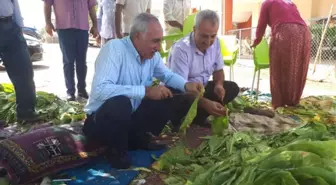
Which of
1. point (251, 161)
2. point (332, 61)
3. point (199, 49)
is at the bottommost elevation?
point (332, 61)

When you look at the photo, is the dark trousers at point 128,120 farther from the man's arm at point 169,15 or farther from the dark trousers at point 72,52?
the man's arm at point 169,15

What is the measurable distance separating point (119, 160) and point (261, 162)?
1.23m

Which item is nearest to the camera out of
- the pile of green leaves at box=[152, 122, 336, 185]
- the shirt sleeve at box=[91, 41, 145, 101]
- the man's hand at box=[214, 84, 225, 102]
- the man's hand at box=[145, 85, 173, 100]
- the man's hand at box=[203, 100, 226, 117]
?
the pile of green leaves at box=[152, 122, 336, 185]

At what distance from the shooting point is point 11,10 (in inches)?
148

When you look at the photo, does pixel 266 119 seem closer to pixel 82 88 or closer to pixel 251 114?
pixel 251 114

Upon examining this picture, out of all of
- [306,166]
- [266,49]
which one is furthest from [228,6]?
[306,166]

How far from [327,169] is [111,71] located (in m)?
1.62

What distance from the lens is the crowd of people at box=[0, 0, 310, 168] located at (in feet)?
9.04

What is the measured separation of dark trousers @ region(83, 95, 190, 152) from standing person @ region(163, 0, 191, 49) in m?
2.84

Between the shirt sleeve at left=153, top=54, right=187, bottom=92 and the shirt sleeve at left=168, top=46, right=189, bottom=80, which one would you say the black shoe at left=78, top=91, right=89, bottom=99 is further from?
the shirt sleeve at left=153, top=54, right=187, bottom=92

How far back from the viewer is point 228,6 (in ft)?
45.8

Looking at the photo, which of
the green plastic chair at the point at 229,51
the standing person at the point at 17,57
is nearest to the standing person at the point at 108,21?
the green plastic chair at the point at 229,51

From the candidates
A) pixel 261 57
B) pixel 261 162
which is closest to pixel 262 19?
pixel 261 57

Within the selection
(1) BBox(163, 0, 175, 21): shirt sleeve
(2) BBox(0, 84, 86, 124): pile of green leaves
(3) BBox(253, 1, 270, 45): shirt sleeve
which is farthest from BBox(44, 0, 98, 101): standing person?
(3) BBox(253, 1, 270, 45): shirt sleeve
